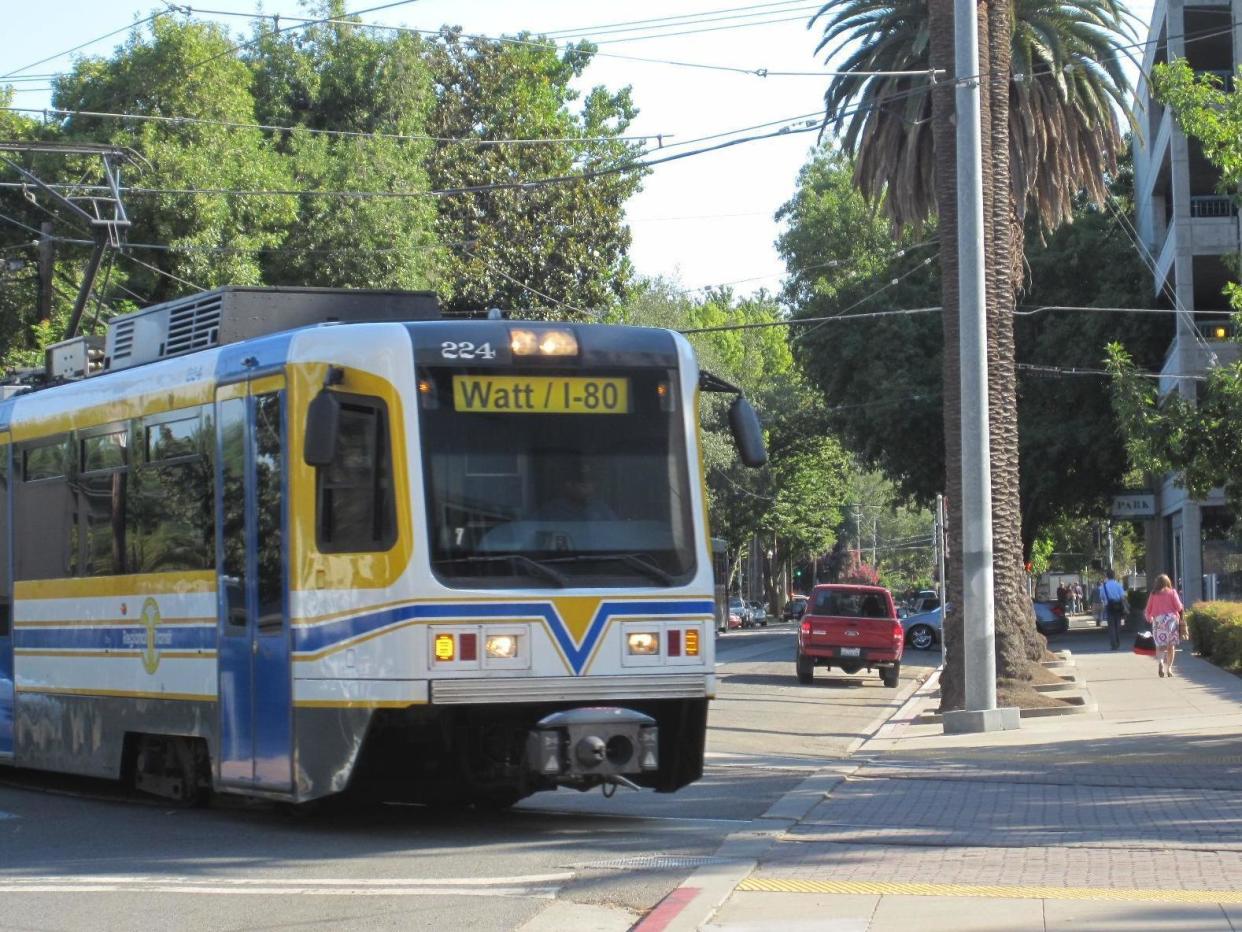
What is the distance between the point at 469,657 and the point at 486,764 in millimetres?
920

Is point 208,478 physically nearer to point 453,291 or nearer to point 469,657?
point 469,657

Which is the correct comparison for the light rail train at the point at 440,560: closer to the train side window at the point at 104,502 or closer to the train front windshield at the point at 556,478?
the train front windshield at the point at 556,478

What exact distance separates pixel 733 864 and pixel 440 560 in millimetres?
2453

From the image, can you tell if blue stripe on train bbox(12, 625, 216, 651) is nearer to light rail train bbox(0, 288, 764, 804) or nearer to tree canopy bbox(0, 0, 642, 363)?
light rail train bbox(0, 288, 764, 804)

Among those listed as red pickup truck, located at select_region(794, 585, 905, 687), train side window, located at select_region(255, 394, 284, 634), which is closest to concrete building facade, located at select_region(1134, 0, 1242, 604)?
red pickup truck, located at select_region(794, 585, 905, 687)

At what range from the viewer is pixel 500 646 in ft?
34.2

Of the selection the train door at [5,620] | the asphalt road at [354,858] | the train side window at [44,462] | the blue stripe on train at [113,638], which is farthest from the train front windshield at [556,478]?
the train door at [5,620]

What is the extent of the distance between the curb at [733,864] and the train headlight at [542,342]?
127 inches

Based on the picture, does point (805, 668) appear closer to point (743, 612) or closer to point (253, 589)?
point (253, 589)

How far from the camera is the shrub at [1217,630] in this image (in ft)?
93.4

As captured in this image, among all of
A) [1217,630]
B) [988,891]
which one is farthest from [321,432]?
[1217,630]

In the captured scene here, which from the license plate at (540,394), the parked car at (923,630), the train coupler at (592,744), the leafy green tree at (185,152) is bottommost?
the parked car at (923,630)

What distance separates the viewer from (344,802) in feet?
42.1

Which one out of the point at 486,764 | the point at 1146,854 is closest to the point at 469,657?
the point at 486,764
